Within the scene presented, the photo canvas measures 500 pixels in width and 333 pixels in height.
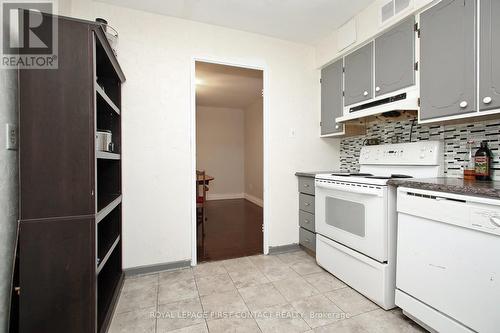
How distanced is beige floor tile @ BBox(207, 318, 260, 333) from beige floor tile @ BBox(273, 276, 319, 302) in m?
0.39

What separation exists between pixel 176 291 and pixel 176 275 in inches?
11.3

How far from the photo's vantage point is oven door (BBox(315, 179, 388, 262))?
5.41 feet

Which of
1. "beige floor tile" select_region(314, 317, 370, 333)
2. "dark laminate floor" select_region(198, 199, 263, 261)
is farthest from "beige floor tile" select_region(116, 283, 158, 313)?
"beige floor tile" select_region(314, 317, 370, 333)

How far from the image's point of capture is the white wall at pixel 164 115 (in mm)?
2137

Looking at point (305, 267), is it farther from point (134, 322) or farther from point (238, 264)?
point (134, 322)

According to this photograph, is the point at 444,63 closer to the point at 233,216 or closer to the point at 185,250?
the point at 185,250

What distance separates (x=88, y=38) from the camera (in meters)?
1.21

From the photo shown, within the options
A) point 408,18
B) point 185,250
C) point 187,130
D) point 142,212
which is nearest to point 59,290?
point 142,212

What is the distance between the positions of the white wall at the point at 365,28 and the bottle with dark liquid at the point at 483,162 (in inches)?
42.9

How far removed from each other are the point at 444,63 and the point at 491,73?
0.29 m

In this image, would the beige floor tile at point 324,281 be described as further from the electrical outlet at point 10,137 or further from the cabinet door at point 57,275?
the electrical outlet at point 10,137

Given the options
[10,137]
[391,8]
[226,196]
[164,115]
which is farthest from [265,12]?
[226,196]

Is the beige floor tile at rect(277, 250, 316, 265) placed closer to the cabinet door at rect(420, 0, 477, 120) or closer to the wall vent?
the cabinet door at rect(420, 0, 477, 120)

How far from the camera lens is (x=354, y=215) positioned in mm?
1881
